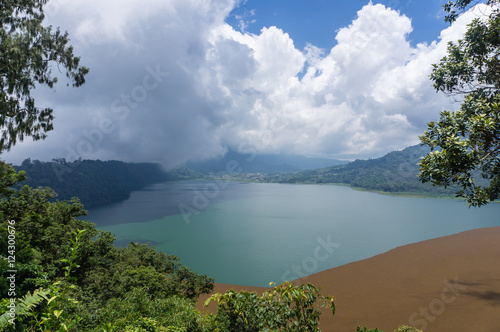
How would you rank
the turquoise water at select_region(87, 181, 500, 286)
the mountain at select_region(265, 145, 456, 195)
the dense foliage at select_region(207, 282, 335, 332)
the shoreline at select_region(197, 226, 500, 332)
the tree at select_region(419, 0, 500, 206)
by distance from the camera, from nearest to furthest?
the dense foliage at select_region(207, 282, 335, 332) < the tree at select_region(419, 0, 500, 206) < the shoreline at select_region(197, 226, 500, 332) < the turquoise water at select_region(87, 181, 500, 286) < the mountain at select_region(265, 145, 456, 195)

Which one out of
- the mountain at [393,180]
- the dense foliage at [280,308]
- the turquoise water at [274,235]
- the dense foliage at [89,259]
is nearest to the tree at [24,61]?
the dense foliage at [89,259]

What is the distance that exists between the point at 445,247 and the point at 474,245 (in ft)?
10.0

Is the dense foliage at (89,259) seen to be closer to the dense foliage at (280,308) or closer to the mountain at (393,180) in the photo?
the dense foliage at (280,308)

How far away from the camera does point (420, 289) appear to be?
56.9ft

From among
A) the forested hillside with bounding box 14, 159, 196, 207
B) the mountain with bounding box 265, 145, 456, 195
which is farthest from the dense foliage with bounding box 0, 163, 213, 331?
the mountain with bounding box 265, 145, 456, 195

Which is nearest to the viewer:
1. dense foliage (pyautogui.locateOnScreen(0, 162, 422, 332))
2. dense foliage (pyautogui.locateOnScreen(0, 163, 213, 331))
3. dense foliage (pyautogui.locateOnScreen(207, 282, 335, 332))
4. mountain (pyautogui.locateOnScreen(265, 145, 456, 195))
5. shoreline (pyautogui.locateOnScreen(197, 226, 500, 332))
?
dense foliage (pyautogui.locateOnScreen(0, 162, 422, 332))

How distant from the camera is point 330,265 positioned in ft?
92.0

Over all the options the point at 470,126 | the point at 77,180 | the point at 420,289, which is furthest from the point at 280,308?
the point at 77,180

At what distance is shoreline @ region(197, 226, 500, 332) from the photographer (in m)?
12.8

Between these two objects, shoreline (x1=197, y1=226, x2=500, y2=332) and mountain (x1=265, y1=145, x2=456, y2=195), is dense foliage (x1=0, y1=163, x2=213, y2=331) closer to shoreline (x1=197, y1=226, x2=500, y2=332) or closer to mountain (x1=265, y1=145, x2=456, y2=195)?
shoreline (x1=197, y1=226, x2=500, y2=332)

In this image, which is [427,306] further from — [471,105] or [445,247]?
[445,247]

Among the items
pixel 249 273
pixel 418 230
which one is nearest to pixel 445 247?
pixel 418 230

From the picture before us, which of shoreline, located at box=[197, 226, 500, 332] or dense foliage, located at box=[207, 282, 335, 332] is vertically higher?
dense foliage, located at box=[207, 282, 335, 332]

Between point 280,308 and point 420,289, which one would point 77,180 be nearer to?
point 420,289
